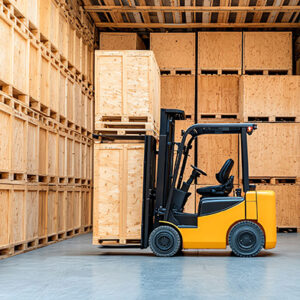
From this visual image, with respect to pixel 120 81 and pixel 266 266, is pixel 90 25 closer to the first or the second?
pixel 120 81

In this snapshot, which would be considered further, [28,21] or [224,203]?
[28,21]

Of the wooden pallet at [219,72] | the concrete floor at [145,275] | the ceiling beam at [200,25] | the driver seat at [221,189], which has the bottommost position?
the concrete floor at [145,275]

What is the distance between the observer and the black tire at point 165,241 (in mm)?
7727

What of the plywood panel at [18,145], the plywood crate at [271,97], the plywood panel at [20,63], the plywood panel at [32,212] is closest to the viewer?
the plywood panel at [18,145]

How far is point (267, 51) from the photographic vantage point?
1312 centimetres

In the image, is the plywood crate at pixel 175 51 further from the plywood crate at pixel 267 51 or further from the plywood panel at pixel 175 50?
the plywood crate at pixel 267 51

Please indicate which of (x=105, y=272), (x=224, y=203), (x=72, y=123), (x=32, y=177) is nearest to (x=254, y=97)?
(x=72, y=123)

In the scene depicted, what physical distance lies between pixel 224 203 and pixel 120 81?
2.59 metres

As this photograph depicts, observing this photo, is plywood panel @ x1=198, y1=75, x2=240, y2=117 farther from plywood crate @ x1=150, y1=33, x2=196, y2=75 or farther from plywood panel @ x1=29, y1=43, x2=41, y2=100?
plywood panel @ x1=29, y1=43, x2=41, y2=100

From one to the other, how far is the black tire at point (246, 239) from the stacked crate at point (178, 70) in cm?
552

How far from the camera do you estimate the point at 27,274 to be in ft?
20.0

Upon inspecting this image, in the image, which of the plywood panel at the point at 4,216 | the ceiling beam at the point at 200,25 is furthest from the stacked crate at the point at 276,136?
the plywood panel at the point at 4,216

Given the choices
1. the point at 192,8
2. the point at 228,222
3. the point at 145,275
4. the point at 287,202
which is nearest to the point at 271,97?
the point at 287,202

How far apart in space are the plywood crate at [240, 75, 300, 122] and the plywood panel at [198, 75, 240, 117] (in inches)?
16.5
